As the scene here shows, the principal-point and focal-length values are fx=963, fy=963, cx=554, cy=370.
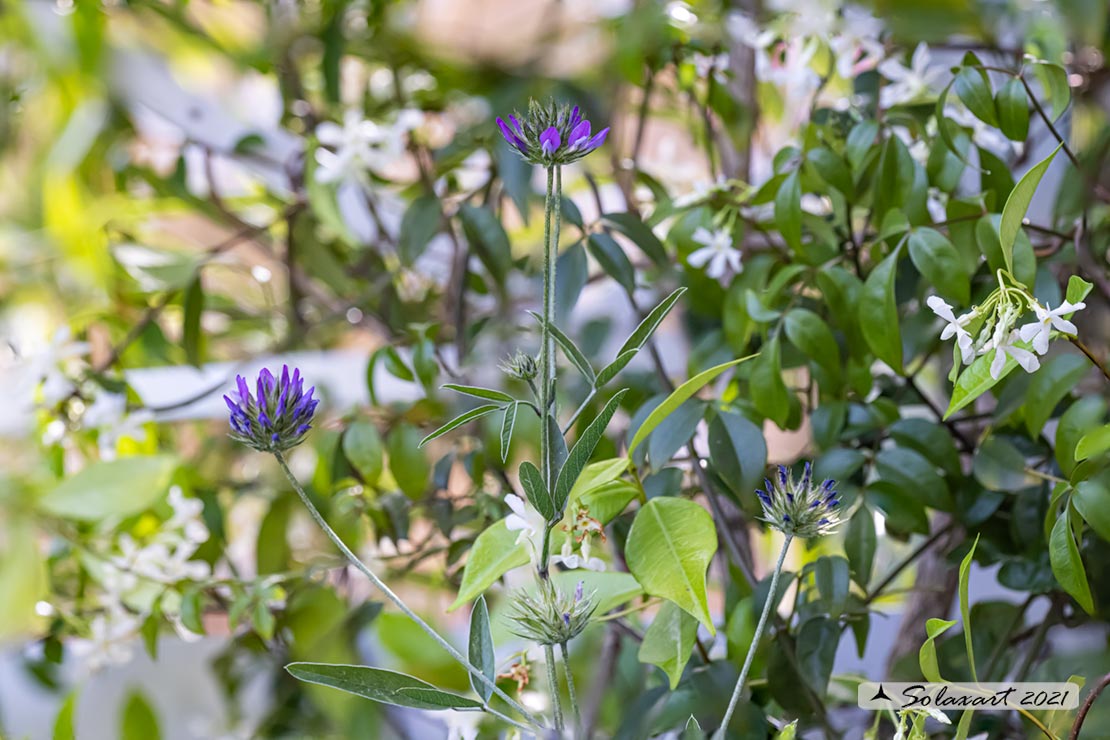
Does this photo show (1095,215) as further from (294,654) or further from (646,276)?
(294,654)

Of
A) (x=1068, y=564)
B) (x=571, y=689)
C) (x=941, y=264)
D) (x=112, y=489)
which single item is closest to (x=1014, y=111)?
(x=941, y=264)

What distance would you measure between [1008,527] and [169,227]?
117 centimetres

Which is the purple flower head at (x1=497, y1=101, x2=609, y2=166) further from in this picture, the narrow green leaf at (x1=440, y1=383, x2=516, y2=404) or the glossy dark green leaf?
the glossy dark green leaf

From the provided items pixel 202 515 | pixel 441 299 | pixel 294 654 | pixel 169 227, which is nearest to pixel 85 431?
pixel 202 515

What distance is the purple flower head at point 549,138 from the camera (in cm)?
28

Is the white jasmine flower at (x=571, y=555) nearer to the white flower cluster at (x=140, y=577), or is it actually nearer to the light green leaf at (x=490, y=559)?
the light green leaf at (x=490, y=559)

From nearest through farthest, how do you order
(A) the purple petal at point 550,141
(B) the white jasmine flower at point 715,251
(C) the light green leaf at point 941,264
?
(A) the purple petal at point 550,141 → (C) the light green leaf at point 941,264 → (B) the white jasmine flower at point 715,251

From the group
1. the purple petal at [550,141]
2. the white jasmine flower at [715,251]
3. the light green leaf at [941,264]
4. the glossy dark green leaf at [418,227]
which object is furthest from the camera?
the glossy dark green leaf at [418,227]

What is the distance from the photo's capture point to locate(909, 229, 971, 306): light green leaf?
40 centimetres

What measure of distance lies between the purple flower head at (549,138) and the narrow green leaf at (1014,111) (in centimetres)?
22

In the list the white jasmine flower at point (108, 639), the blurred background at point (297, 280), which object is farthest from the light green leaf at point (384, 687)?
the white jasmine flower at point (108, 639)

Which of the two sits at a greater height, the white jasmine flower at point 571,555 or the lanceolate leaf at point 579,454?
the lanceolate leaf at point 579,454

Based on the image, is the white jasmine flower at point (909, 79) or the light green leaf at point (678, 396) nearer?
the light green leaf at point (678, 396)

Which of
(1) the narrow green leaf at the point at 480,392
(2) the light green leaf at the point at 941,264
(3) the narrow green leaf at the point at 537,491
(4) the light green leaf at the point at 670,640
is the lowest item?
(4) the light green leaf at the point at 670,640
